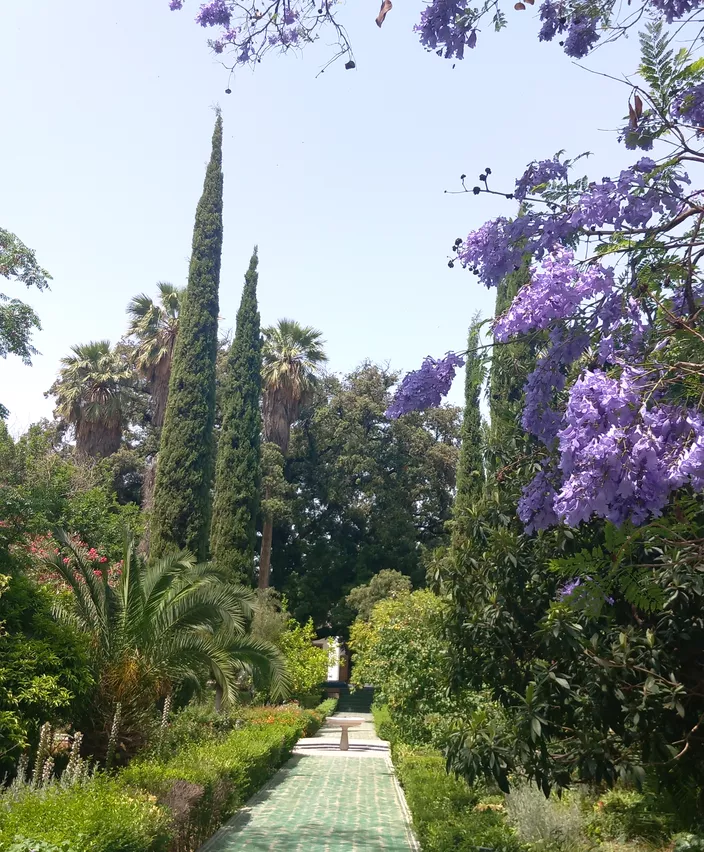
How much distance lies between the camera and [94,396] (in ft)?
92.4

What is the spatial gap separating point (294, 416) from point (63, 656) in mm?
25321

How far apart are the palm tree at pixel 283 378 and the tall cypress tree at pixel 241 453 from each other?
555cm

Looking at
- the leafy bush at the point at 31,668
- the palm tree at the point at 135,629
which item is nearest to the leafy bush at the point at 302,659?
the palm tree at the point at 135,629

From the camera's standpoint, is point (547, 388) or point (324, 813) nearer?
point (547, 388)

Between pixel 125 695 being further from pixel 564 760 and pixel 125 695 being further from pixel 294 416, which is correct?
pixel 294 416

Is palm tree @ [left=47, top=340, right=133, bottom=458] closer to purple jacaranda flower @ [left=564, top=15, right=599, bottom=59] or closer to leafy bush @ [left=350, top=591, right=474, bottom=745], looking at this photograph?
leafy bush @ [left=350, top=591, right=474, bottom=745]

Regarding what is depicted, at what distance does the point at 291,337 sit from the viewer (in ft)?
111

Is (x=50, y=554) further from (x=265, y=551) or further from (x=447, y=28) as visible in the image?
(x=265, y=551)

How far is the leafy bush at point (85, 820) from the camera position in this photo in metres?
4.85

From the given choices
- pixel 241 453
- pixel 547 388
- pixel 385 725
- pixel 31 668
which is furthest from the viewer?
pixel 241 453

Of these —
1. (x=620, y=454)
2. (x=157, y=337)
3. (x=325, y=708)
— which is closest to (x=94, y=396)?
(x=157, y=337)

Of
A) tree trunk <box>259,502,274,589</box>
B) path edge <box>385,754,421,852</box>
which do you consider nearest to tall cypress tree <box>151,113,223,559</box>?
path edge <box>385,754,421,852</box>

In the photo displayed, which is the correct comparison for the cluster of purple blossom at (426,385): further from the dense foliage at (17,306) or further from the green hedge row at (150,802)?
the dense foliage at (17,306)

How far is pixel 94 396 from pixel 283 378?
24.9 ft
